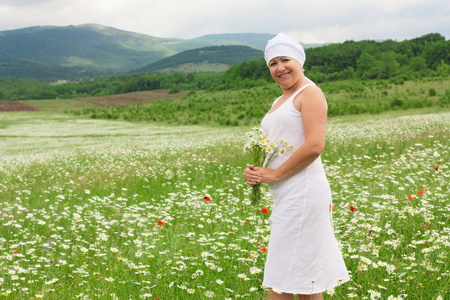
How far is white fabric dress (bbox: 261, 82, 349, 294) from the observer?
3.11m

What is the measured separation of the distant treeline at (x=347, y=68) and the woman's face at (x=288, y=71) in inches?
2306

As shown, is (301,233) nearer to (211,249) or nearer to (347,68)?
(211,249)

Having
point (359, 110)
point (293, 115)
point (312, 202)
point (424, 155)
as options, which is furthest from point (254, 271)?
point (359, 110)

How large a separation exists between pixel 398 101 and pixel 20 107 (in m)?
68.7

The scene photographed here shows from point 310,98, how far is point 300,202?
87 cm

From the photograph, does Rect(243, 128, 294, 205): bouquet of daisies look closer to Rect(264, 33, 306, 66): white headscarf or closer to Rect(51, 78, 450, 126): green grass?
Rect(264, 33, 306, 66): white headscarf

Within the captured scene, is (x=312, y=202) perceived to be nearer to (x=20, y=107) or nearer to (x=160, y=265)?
(x=160, y=265)

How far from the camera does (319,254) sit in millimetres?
3139

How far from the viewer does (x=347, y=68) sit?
85438mm

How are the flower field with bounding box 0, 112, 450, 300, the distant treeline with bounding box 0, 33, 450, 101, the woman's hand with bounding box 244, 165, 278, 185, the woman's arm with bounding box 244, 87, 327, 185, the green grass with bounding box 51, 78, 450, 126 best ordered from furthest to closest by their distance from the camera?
the distant treeline with bounding box 0, 33, 450, 101 → the green grass with bounding box 51, 78, 450, 126 → the flower field with bounding box 0, 112, 450, 300 → the woman's hand with bounding box 244, 165, 278, 185 → the woman's arm with bounding box 244, 87, 327, 185

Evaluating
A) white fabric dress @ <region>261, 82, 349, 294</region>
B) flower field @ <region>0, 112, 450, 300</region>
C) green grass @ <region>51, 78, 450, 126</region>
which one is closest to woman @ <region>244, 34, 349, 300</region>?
white fabric dress @ <region>261, 82, 349, 294</region>

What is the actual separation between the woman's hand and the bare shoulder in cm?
61

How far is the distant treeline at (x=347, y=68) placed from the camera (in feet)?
237

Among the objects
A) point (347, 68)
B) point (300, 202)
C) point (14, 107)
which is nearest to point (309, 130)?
point (300, 202)
